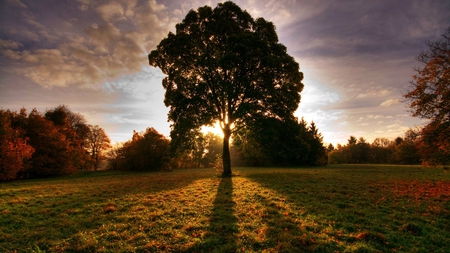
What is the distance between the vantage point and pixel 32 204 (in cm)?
1124

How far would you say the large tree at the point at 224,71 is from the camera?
1984 cm

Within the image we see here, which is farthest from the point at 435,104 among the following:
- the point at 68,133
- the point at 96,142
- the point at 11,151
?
the point at 96,142

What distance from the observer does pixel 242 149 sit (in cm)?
2716

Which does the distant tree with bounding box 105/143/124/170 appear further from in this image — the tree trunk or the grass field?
the grass field

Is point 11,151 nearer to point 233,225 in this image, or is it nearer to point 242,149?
point 242,149

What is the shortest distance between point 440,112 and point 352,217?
1378 cm

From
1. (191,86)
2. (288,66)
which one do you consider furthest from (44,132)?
(288,66)

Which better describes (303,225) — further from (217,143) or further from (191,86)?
(217,143)

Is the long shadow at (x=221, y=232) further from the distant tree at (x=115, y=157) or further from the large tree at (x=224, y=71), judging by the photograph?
the distant tree at (x=115, y=157)

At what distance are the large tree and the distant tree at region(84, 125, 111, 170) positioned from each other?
46.3m

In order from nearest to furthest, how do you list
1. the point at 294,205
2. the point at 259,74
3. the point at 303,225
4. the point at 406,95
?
the point at 303,225, the point at 294,205, the point at 406,95, the point at 259,74

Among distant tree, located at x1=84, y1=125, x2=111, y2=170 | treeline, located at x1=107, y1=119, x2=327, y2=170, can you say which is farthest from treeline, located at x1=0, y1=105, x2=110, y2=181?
distant tree, located at x1=84, y1=125, x2=111, y2=170

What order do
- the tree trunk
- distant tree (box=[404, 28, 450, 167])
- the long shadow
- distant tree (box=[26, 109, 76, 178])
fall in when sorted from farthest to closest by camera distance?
distant tree (box=[26, 109, 76, 178]), the tree trunk, distant tree (box=[404, 28, 450, 167]), the long shadow

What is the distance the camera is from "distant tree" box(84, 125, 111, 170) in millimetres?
57781
